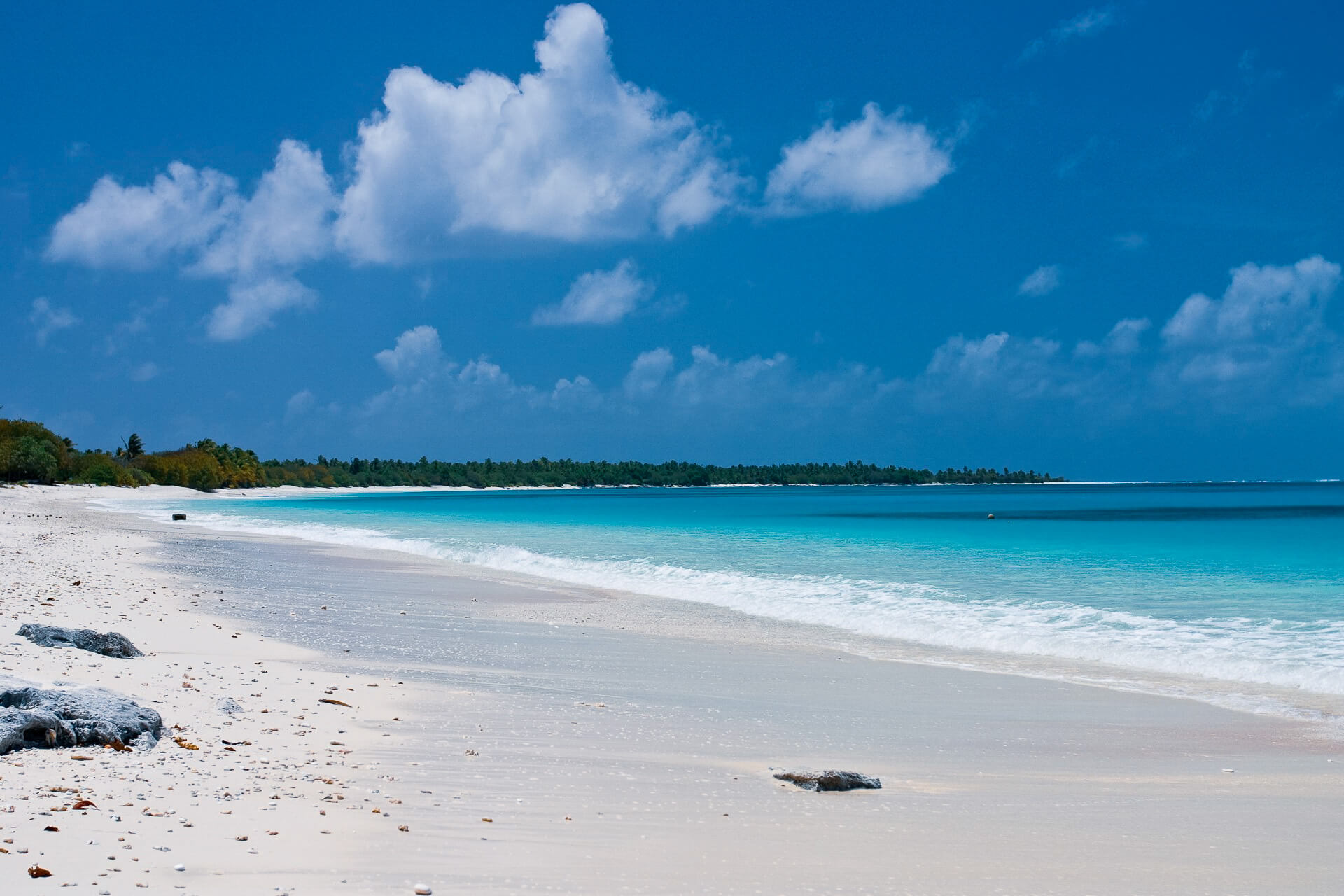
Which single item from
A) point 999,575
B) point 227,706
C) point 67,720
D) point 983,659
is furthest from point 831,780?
point 999,575

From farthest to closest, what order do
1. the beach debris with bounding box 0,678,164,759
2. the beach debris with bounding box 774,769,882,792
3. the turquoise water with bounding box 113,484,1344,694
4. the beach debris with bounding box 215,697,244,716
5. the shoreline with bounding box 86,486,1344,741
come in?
the turquoise water with bounding box 113,484,1344,694 < the shoreline with bounding box 86,486,1344,741 < the beach debris with bounding box 215,697,244,716 < the beach debris with bounding box 774,769,882,792 < the beach debris with bounding box 0,678,164,759

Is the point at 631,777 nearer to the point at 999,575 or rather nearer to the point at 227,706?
the point at 227,706

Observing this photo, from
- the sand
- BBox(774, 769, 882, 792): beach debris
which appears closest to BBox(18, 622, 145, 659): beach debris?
the sand

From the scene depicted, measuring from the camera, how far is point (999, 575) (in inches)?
931

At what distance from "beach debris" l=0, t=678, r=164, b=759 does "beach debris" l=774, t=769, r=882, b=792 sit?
4.12m

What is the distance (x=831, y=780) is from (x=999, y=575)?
18694 millimetres

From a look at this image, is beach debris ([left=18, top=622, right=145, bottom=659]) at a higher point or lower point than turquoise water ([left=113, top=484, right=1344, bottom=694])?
higher

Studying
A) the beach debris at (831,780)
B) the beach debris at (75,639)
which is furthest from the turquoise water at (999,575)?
the beach debris at (75,639)

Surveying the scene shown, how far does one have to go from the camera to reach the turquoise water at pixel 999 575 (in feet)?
44.2

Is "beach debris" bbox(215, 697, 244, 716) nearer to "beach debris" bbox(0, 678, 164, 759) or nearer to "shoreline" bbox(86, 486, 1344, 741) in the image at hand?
"beach debris" bbox(0, 678, 164, 759)

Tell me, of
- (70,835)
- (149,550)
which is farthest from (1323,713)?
(149,550)

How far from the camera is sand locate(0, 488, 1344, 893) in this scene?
468 cm

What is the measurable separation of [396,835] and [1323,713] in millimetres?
8793

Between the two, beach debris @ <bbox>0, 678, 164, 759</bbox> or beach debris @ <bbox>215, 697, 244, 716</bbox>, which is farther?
beach debris @ <bbox>215, 697, 244, 716</bbox>
